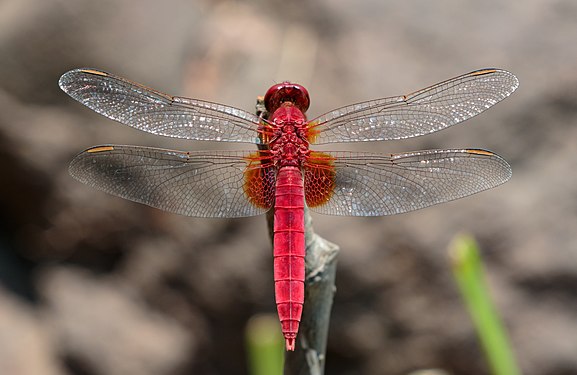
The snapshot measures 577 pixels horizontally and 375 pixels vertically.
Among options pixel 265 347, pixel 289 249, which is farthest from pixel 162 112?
pixel 265 347

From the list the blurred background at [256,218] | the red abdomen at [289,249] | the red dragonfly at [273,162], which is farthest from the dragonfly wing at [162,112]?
the blurred background at [256,218]

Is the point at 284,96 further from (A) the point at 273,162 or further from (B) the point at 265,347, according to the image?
(B) the point at 265,347

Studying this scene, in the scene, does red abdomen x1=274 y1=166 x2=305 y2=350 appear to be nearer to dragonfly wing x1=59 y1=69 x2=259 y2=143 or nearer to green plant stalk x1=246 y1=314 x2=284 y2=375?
dragonfly wing x1=59 y1=69 x2=259 y2=143

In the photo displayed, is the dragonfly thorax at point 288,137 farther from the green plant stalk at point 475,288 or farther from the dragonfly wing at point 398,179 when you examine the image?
the green plant stalk at point 475,288

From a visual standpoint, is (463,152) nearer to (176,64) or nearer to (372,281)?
(372,281)

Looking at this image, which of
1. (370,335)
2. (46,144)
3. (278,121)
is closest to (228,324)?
(370,335)

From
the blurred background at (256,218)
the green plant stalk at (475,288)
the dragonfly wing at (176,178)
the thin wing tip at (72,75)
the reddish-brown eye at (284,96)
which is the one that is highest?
the blurred background at (256,218)

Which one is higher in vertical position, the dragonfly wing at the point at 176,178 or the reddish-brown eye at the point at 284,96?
the reddish-brown eye at the point at 284,96
